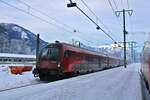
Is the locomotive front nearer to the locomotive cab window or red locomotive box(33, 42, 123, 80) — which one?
red locomotive box(33, 42, 123, 80)

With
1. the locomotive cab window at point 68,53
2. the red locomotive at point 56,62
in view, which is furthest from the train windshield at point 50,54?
the locomotive cab window at point 68,53

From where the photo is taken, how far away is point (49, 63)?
12.3m

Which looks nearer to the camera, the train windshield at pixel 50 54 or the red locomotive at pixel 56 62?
the red locomotive at pixel 56 62

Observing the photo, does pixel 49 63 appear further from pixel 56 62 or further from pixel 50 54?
pixel 50 54

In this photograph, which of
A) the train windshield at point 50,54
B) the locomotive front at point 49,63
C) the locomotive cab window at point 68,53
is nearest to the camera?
the locomotive front at point 49,63

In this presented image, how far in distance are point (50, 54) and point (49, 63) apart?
0.82 meters

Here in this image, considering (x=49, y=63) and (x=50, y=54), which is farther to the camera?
(x=50, y=54)

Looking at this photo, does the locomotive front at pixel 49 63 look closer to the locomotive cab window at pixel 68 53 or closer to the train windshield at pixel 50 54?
the train windshield at pixel 50 54

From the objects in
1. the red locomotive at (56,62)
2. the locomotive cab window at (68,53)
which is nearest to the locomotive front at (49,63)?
the red locomotive at (56,62)

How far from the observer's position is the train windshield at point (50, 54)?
12.5 m

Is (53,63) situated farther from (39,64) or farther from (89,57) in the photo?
(89,57)

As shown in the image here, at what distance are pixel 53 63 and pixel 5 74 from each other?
11.7 ft

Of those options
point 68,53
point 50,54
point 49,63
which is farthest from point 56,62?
point 68,53

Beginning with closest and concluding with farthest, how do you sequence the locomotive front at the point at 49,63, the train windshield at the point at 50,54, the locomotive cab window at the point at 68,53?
1. the locomotive front at the point at 49,63
2. the train windshield at the point at 50,54
3. the locomotive cab window at the point at 68,53
